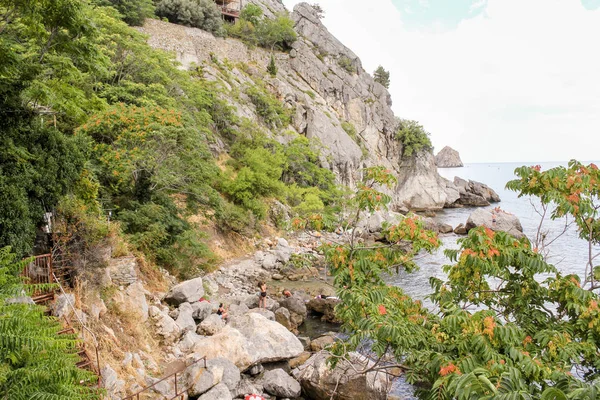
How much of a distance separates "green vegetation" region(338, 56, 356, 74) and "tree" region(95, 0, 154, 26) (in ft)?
107

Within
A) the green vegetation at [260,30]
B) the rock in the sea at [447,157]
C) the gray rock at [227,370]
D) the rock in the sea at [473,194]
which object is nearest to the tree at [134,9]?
the green vegetation at [260,30]

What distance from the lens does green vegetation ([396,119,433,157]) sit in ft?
201

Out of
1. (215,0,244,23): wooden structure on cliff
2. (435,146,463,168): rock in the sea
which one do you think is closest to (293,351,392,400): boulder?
(215,0,244,23): wooden structure on cliff

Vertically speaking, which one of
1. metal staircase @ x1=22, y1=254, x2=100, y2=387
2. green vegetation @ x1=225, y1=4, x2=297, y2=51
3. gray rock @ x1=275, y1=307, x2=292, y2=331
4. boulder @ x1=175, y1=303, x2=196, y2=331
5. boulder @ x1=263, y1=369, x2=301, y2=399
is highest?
green vegetation @ x1=225, y1=4, x2=297, y2=51

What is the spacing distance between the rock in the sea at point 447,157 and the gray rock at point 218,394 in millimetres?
184952

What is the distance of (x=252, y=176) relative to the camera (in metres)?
27.3

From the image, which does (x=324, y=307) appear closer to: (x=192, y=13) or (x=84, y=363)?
(x=84, y=363)

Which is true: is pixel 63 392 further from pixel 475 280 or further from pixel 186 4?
pixel 186 4

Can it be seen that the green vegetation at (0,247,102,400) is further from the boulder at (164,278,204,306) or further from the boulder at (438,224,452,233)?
the boulder at (438,224,452,233)

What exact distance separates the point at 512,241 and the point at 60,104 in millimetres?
10304

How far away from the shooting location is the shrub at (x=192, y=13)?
4450cm

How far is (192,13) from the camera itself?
148ft

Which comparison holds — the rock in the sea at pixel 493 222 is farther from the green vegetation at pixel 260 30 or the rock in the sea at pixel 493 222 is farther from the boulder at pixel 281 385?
the green vegetation at pixel 260 30

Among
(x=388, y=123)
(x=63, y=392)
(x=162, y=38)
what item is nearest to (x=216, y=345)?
(x=63, y=392)
